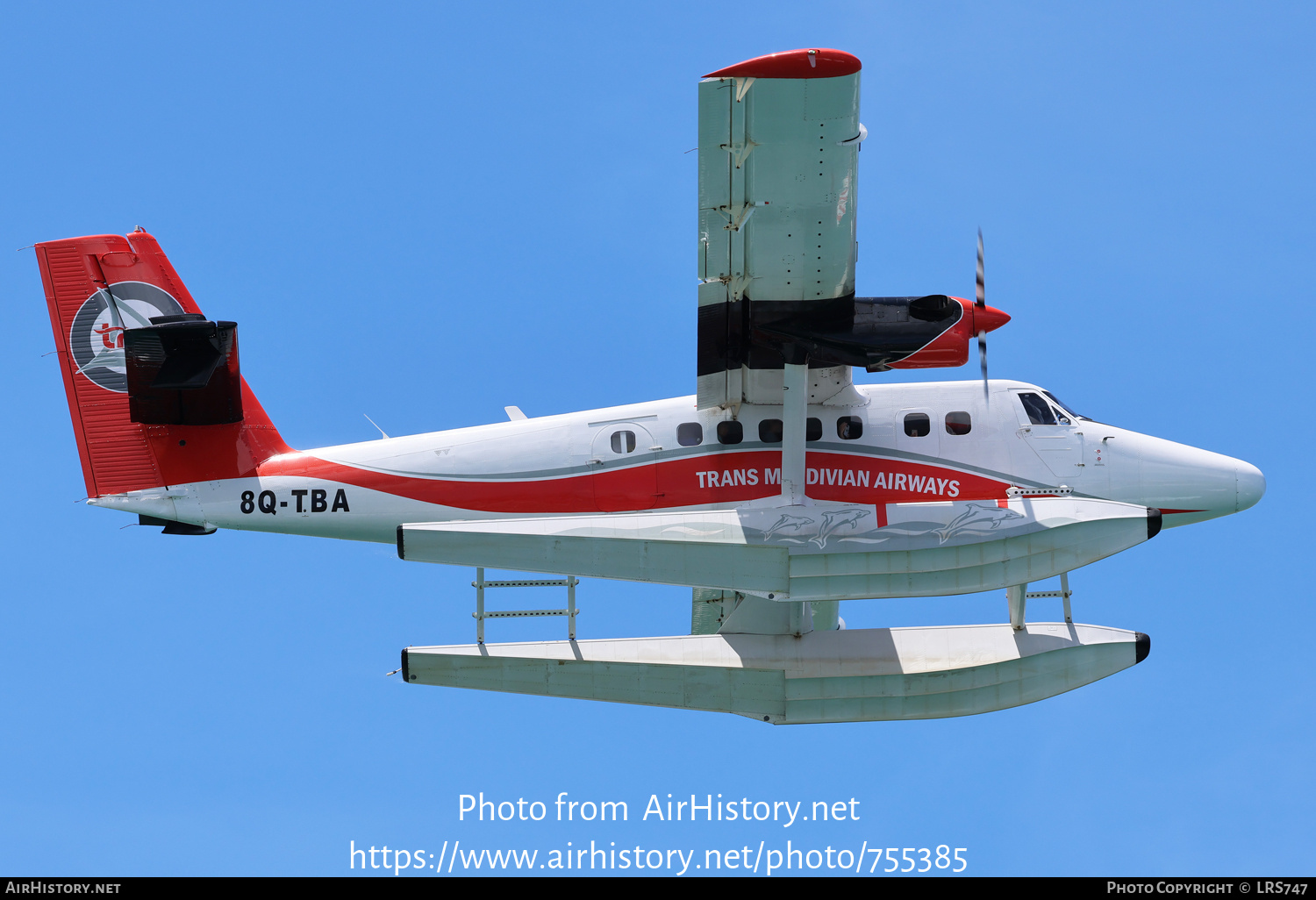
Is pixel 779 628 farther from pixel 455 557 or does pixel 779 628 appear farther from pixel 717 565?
pixel 455 557

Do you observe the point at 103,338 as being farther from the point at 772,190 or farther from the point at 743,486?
the point at 772,190

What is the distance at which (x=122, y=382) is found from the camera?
1677cm

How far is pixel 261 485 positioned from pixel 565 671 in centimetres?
434

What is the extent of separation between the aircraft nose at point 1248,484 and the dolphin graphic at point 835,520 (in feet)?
15.9

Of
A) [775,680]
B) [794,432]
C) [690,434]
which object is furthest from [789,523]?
[775,680]

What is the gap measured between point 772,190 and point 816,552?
4269mm

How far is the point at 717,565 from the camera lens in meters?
15.4

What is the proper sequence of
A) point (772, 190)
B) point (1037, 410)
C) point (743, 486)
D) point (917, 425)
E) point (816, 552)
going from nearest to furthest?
point (772, 190) < point (816, 552) < point (743, 486) < point (917, 425) < point (1037, 410)

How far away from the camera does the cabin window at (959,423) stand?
16938mm

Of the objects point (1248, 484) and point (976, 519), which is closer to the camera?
point (976, 519)

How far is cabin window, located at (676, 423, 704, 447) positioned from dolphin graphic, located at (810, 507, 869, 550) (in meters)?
1.85

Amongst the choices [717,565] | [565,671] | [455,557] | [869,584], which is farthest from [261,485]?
[869,584]

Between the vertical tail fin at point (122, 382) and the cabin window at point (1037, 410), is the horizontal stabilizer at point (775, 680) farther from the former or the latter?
the vertical tail fin at point (122, 382)

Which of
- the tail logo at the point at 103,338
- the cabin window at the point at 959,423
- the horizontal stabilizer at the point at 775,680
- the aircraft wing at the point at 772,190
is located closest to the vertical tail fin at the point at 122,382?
the tail logo at the point at 103,338
